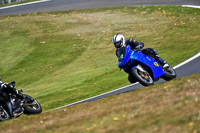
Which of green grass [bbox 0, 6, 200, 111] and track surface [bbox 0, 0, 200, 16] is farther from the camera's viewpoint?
track surface [bbox 0, 0, 200, 16]

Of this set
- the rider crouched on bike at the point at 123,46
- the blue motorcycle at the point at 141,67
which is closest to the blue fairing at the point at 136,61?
the blue motorcycle at the point at 141,67

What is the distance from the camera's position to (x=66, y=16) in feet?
99.8

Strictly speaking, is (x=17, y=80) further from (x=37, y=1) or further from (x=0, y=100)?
(x=37, y=1)

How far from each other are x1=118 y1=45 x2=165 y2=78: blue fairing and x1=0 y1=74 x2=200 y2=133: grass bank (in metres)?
1.52

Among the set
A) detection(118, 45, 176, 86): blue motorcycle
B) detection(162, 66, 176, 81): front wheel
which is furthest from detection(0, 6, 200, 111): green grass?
detection(118, 45, 176, 86): blue motorcycle

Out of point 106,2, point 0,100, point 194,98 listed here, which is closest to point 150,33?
point 106,2

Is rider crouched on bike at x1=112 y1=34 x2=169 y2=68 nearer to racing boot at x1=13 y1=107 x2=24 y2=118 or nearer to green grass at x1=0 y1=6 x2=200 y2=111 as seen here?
green grass at x1=0 y1=6 x2=200 y2=111

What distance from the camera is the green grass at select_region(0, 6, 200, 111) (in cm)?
1728

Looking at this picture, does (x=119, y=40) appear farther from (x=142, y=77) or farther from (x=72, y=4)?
(x=72, y=4)

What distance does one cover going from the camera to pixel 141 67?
40.4 feet

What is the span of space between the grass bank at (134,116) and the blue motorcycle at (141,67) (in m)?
1.44

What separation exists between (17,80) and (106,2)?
1416 cm

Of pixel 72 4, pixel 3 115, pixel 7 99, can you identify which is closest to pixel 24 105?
pixel 7 99

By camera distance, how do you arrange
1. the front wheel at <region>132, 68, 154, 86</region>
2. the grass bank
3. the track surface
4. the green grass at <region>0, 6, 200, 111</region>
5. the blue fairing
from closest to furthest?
the grass bank
the front wheel at <region>132, 68, 154, 86</region>
the blue fairing
the green grass at <region>0, 6, 200, 111</region>
the track surface
